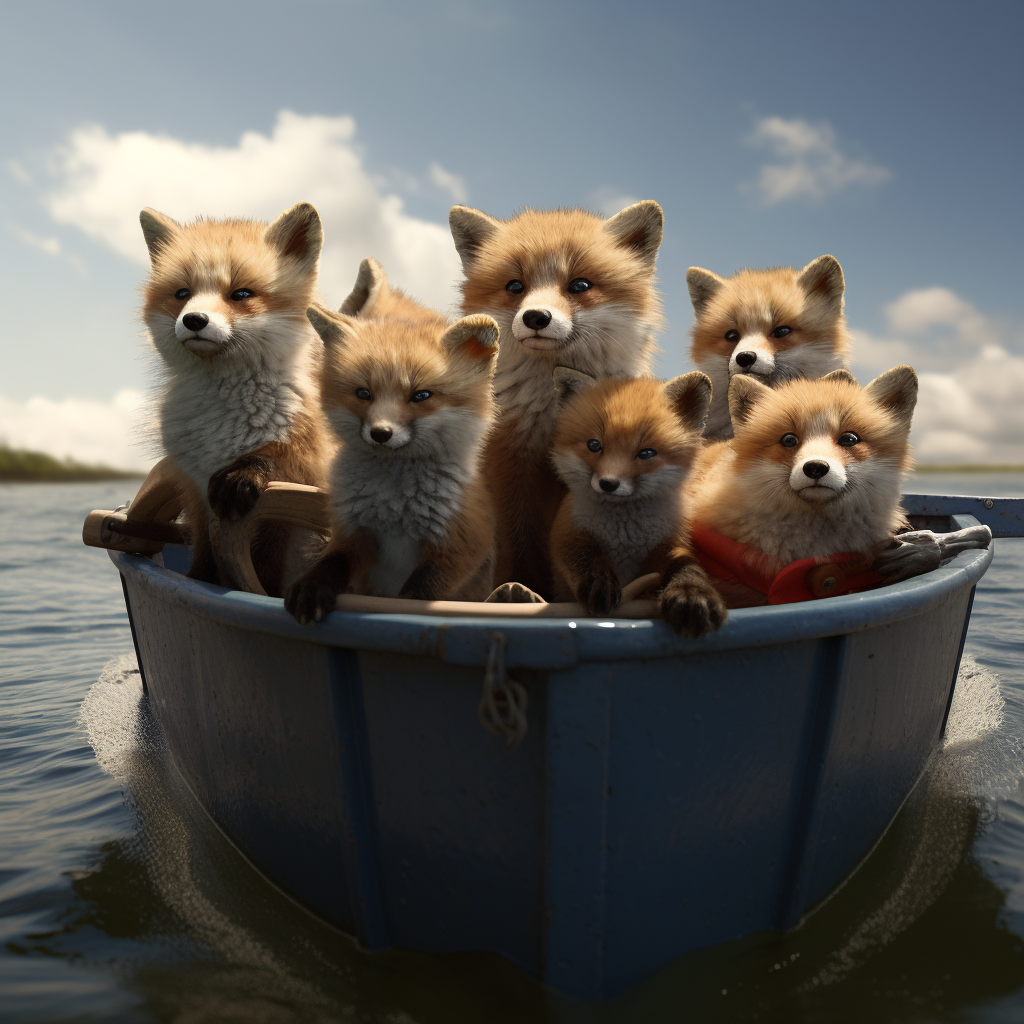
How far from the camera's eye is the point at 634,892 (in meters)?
1.70

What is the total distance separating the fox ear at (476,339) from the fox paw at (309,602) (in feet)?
2.18

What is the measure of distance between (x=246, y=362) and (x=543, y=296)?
90 cm

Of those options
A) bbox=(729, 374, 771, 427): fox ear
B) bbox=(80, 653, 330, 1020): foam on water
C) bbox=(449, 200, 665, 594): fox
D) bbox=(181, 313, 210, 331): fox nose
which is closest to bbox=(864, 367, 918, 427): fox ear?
bbox=(729, 374, 771, 427): fox ear

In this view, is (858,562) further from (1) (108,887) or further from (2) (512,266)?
(1) (108,887)

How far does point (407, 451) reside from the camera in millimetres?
1895

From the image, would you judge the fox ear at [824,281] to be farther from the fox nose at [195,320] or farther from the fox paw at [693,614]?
the fox nose at [195,320]

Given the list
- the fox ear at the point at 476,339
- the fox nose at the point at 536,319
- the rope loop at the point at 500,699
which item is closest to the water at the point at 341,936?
the rope loop at the point at 500,699

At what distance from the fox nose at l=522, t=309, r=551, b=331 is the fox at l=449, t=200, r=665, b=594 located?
0.12 meters

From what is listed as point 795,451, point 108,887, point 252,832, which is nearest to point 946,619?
point 795,451

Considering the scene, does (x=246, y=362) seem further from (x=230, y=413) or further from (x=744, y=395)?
(x=744, y=395)

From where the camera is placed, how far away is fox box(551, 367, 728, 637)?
1.93m

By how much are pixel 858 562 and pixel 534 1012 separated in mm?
1368

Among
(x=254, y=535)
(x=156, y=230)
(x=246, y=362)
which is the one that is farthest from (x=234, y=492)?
(x=156, y=230)

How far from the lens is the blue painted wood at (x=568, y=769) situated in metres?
1.58
